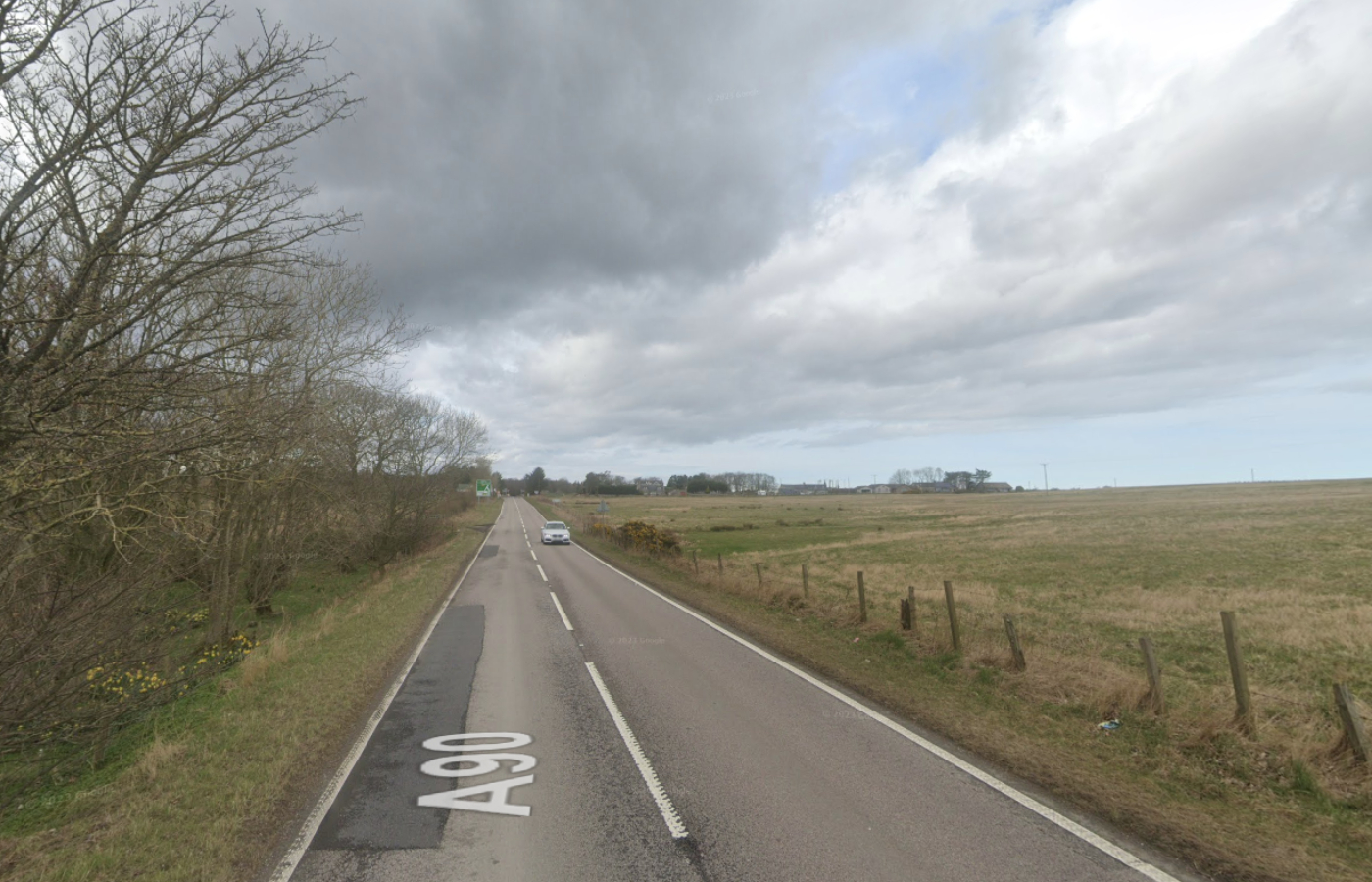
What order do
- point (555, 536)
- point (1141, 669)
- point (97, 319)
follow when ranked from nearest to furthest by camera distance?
point (97, 319) → point (1141, 669) → point (555, 536)

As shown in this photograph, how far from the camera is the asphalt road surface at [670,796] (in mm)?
4707

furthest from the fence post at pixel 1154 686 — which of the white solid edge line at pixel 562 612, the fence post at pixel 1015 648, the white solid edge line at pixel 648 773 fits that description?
the white solid edge line at pixel 562 612

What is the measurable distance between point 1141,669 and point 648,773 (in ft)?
30.0

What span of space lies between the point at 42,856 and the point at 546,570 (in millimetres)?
23006

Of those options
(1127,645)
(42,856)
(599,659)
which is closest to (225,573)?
(599,659)

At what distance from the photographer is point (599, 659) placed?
11.6 meters

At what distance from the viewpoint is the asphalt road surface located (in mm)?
4707

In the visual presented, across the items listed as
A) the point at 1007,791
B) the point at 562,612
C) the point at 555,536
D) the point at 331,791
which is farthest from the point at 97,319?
the point at 555,536

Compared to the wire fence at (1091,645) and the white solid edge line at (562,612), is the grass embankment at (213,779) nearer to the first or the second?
the white solid edge line at (562,612)

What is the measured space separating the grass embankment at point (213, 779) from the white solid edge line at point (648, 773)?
2884 millimetres

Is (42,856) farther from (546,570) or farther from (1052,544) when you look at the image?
(1052,544)

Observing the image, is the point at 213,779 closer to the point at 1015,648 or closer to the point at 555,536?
the point at 1015,648

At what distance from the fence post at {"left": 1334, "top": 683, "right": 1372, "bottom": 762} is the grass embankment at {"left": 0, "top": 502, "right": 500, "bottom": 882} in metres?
9.15

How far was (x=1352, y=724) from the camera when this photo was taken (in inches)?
→ 246
